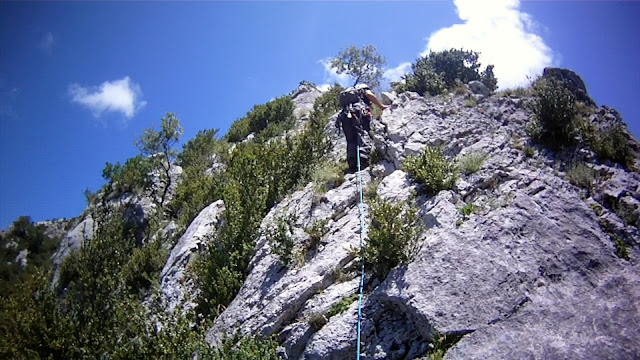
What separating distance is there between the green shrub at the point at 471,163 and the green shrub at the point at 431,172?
0.37m

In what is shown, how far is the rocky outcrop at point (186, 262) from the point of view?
31.1ft

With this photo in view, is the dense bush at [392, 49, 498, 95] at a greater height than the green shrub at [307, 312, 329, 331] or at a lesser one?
greater

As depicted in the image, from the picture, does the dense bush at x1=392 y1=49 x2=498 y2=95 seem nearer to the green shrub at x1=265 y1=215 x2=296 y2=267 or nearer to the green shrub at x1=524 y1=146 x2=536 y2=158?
the green shrub at x1=524 y1=146 x2=536 y2=158

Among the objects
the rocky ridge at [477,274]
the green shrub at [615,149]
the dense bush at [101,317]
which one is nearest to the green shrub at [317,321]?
the rocky ridge at [477,274]

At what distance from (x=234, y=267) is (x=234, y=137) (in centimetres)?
1340

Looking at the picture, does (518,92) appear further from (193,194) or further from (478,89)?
(193,194)

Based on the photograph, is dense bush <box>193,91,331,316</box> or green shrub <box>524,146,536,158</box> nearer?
dense bush <box>193,91,331,316</box>

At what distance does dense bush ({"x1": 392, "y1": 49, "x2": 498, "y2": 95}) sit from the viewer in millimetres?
14961

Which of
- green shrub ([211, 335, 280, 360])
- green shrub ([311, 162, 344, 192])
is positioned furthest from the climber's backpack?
green shrub ([211, 335, 280, 360])

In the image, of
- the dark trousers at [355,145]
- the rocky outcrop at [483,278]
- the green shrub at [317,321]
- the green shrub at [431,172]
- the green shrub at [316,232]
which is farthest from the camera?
the dark trousers at [355,145]

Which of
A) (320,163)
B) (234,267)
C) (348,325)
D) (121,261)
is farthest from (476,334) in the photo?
(121,261)

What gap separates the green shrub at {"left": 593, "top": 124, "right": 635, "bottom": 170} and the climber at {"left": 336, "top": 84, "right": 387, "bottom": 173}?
5.73m

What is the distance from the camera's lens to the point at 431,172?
8641 mm

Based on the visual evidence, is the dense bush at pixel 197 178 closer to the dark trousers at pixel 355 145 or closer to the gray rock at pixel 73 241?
the gray rock at pixel 73 241
